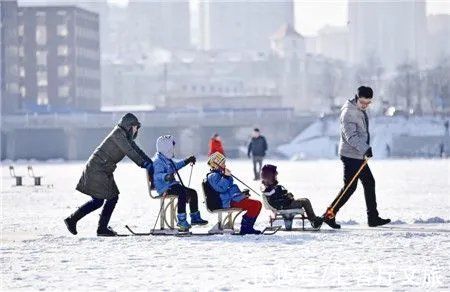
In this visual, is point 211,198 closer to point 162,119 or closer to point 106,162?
point 106,162

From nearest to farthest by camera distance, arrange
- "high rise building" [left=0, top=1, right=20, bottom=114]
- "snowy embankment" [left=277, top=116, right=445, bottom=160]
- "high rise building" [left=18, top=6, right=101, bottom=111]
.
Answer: "snowy embankment" [left=277, top=116, right=445, bottom=160], "high rise building" [left=0, top=1, right=20, bottom=114], "high rise building" [left=18, top=6, right=101, bottom=111]

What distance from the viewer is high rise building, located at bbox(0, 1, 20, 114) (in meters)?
134

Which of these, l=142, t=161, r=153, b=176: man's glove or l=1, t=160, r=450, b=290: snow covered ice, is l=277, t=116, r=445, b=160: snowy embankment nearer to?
l=1, t=160, r=450, b=290: snow covered ice

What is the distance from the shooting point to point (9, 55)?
449 ft

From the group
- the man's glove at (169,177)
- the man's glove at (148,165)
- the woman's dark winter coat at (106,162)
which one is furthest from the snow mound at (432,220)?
the woman's dark winter coat at (106,162)

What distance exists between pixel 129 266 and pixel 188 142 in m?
107

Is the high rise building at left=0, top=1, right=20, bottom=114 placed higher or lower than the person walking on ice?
higher

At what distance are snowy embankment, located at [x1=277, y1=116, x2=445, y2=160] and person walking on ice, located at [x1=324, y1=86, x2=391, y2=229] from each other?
86098 millimetres

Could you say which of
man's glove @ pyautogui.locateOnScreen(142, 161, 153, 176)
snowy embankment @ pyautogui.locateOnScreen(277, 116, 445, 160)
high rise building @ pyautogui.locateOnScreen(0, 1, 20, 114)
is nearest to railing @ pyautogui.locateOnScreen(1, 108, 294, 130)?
snowy embankment @ pyautogui.locateOnScreen(277, 116, 445, 160)

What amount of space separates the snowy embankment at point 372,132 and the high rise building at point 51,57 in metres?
34.7

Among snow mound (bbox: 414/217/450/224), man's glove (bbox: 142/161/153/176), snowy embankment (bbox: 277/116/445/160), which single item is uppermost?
man's glove (bbox: 142/161/153/176)

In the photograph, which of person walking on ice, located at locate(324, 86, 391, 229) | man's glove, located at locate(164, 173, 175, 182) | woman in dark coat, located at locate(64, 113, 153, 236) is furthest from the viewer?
person walking on ice, located at locate(324, 86, 391, 229)

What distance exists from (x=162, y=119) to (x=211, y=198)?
335ft

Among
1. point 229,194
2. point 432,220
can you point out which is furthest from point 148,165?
point 432,220
